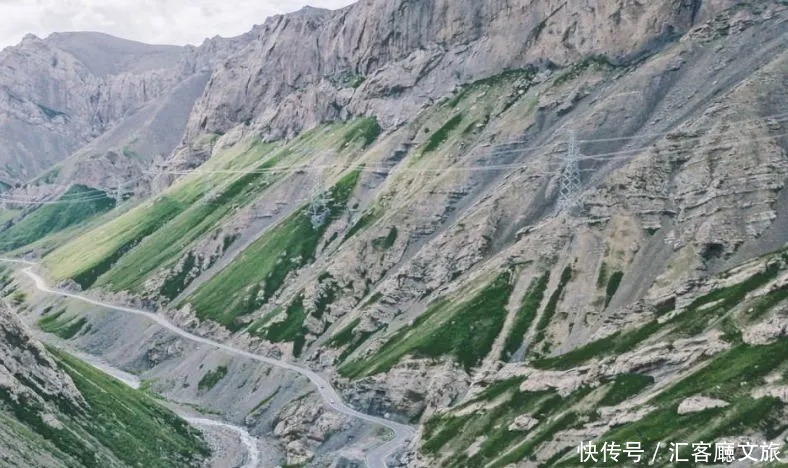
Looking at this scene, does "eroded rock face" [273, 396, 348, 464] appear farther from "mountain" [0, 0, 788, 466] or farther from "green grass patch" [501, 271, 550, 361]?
"green grass patch" [501, 271, 550, 361]

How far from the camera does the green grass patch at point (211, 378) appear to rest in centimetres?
16780

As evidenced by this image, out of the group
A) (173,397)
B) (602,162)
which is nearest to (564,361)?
(602,162)

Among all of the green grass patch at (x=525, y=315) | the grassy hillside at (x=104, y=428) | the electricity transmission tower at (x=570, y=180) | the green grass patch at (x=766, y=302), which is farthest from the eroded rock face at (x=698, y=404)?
the electricity transmission tower at (x=570, y=180)

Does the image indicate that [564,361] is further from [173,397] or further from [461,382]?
[173,397]

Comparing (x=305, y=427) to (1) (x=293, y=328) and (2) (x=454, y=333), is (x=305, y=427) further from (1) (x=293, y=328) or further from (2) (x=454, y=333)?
(1) (x=293, y=328)

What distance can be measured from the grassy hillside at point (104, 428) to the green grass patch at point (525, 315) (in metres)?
49.3

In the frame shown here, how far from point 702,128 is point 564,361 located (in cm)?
6071

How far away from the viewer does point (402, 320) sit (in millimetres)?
159750

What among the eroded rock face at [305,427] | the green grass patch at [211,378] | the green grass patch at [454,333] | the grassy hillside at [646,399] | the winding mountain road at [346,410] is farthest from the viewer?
the green grass patch at [211,378]

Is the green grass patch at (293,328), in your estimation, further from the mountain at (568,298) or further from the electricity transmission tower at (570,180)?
the electricity transmission tower at (570,180)

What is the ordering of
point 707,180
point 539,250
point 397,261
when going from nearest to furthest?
point 707,180, point 539,250, point 397,261

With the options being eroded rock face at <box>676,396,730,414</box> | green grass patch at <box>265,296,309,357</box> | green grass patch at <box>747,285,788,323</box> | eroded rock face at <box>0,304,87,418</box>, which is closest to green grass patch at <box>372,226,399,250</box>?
green grass patch at <box>265,296,309,357</box>

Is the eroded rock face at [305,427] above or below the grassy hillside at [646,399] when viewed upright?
below

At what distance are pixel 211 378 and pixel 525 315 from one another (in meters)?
67.5
